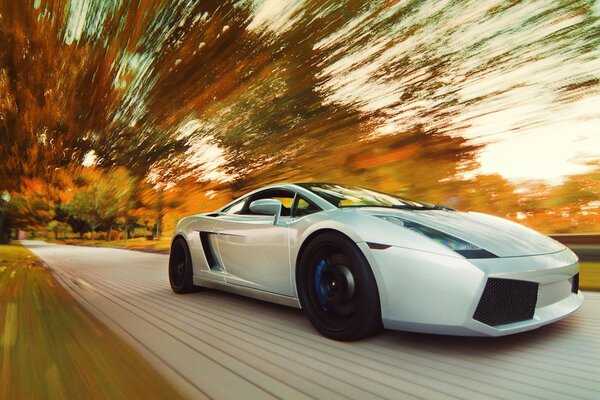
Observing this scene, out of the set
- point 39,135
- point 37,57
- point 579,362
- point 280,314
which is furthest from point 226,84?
point 579,362

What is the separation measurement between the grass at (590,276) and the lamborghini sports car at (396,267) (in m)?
2.51

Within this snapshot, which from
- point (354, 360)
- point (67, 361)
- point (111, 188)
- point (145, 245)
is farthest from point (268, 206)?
point (145, 245)

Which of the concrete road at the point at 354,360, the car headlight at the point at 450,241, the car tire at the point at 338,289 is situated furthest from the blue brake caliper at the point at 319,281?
the car headlight at the point at 450,241

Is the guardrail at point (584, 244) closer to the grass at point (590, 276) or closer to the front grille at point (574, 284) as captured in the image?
the grass at point (590, 276)

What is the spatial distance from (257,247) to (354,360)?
130 cm

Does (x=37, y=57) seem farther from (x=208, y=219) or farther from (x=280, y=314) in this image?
(x=280, y=314)

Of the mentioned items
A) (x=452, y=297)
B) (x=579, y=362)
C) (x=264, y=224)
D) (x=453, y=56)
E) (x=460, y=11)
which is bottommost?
(x=579, y=362)

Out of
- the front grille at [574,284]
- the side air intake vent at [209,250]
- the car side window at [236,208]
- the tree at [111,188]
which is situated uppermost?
the tree at [111,188]

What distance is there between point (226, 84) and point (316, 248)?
193 inches

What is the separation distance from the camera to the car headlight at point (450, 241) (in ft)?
6.89

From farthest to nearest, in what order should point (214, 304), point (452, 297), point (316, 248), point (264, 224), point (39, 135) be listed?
point (39, 135), point (214, 304), point (264, 224), point (316, 248), point (452, 297)

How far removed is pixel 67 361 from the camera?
2.27m

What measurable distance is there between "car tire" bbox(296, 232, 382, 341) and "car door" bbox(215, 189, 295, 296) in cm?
24

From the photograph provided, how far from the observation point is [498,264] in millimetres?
2074
